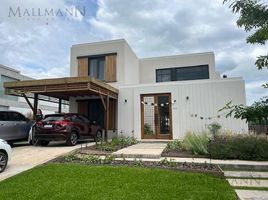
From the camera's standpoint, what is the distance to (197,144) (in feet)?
29.6

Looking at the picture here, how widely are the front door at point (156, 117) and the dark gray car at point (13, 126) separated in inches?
241

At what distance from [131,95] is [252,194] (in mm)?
10111

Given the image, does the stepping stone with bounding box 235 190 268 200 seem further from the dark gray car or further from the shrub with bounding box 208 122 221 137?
the dark gray car

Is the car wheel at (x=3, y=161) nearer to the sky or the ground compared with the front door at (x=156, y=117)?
nearer to the ground

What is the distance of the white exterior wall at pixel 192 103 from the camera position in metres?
12.7

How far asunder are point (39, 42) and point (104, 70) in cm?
441

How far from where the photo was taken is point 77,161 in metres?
7.93

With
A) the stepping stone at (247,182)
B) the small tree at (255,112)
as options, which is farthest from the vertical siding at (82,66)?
the small tree at (255,112)

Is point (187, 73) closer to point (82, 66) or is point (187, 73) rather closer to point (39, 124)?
point (82, 66)

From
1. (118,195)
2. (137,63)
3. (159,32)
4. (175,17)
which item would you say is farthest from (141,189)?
(137,63)

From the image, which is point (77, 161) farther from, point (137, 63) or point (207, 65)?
point (207, 65)

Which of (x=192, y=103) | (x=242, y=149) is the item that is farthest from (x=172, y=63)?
(x=242, y=149)

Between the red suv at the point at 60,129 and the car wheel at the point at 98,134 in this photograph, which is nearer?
the red suv at the point at 60,129

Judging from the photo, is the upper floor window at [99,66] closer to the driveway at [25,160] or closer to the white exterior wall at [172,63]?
the white exterior wall at [172,63]
